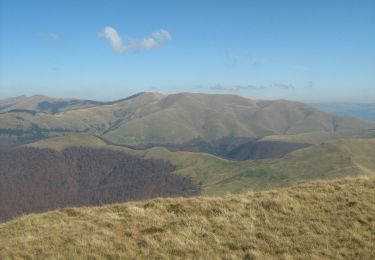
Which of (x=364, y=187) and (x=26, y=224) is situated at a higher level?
(x=364, y=187)

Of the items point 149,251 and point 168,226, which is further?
point 168,226

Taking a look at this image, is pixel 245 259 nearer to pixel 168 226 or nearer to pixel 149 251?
pixel 149 251

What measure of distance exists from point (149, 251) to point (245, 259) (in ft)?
15.6

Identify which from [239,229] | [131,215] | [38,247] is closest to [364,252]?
[239,229]

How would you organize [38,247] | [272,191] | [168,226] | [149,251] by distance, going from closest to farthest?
[149,251]
[38,247]
[168,226]
[272,191]

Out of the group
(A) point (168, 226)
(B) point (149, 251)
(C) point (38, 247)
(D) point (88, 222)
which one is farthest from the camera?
(D) point (88, 222)

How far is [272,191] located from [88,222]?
1352cm

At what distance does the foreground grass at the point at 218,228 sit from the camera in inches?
746

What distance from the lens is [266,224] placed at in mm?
22281

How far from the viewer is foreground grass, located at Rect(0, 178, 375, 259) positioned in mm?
18938

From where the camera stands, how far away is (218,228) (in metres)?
22.3

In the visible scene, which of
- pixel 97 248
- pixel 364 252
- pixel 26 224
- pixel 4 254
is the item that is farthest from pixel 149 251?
pixel 26 224

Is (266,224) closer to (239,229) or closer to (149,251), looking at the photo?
(239,229)

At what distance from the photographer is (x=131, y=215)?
85.9ft
